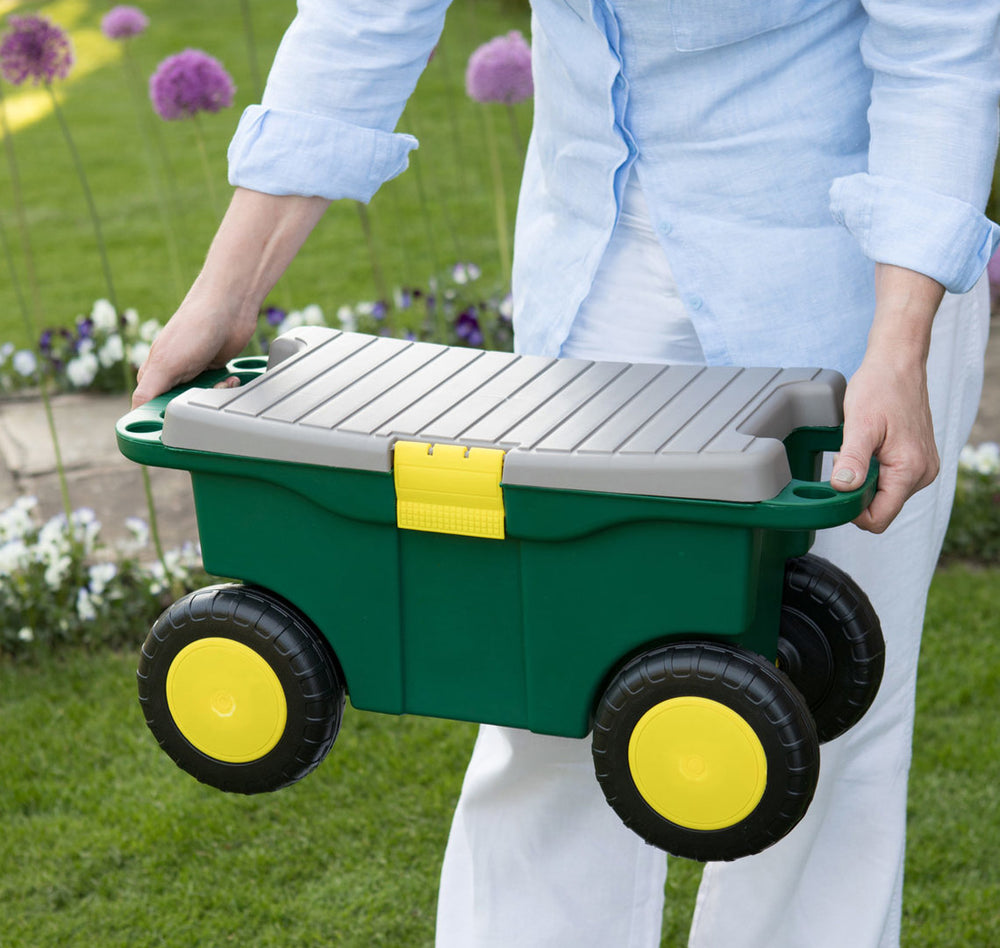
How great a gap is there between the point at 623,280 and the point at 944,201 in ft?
1.19

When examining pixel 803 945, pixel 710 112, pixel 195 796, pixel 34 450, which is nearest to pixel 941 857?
pixel 803 945

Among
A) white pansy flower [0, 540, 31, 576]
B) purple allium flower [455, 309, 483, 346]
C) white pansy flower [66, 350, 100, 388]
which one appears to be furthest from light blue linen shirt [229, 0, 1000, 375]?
white pansy flower [66, 350, 100, 388]

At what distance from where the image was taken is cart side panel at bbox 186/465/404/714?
1.20 metres

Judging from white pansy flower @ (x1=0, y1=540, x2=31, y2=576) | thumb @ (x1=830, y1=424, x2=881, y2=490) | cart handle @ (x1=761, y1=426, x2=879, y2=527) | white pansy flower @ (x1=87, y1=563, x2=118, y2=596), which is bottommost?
white pansy flower @ (x1=87, y1=563, x2=118, y2=596)

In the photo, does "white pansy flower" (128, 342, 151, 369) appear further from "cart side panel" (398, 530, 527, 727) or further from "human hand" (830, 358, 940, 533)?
"human hand" (830, 358, 940, 533)

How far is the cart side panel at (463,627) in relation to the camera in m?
1.18

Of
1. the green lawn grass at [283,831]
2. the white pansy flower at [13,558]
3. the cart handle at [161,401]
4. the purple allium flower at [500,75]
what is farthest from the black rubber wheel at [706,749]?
the purple allium flower at [500,75]

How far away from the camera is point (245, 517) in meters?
1.22

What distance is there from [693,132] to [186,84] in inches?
68.2

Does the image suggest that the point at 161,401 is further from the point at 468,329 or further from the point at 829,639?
the point at 468,329

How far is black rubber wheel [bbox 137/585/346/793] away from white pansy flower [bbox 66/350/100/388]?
9.50ft

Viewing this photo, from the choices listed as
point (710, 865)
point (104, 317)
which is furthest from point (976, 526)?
point (104, 317)

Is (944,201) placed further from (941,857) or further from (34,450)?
(34,450)

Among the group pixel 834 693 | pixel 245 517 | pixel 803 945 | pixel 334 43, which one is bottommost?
pixel 803 945
